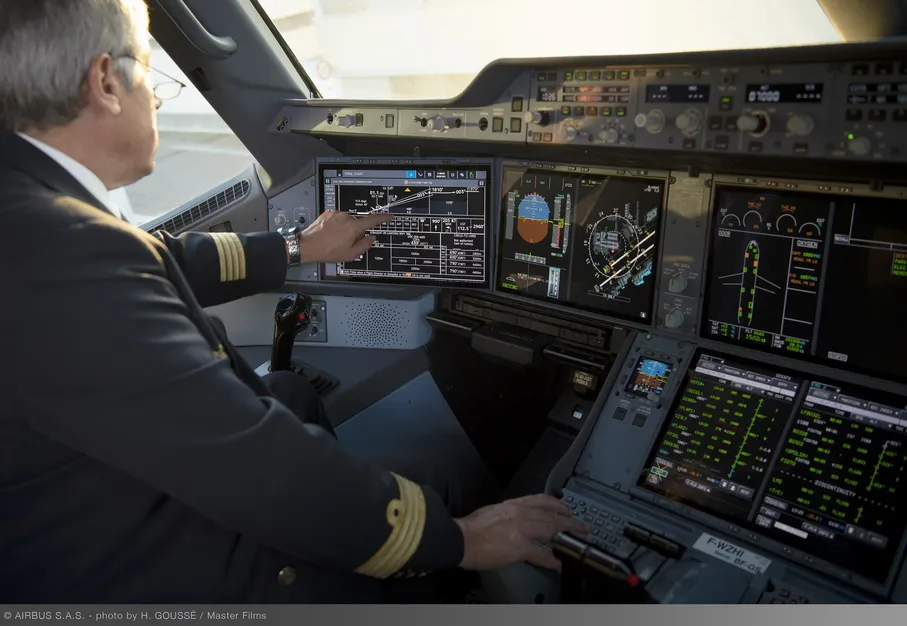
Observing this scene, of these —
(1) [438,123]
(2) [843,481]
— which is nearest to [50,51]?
(1) [438,123]

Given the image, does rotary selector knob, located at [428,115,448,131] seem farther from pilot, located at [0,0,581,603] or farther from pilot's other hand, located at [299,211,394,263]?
pilot, located at [0,0,581,603]

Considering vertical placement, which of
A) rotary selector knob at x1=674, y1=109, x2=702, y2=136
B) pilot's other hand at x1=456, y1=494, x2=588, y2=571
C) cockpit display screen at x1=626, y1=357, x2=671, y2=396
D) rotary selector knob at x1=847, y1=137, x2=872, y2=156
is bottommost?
pilot's other hand at x1=456, y1=494, x2=588, y2=571

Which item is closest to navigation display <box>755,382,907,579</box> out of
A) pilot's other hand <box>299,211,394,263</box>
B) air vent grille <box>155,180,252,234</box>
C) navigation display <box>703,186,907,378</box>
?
navigation display <box>703,186,907,378</box>

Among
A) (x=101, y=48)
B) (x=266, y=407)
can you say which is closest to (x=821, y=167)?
(x=266, y=407)

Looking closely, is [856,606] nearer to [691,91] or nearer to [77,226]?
[691,91]

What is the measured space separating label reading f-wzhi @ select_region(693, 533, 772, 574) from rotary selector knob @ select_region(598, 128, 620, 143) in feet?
3.45

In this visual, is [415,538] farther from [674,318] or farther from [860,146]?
[860,146]

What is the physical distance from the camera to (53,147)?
1351 mm

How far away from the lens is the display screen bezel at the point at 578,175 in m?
2.13

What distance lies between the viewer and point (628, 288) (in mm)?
2246

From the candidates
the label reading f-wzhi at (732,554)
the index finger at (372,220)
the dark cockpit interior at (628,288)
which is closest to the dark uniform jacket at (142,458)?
the dark cockpit interior at (628,288)

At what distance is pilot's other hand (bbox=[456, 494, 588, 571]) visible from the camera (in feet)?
4.84

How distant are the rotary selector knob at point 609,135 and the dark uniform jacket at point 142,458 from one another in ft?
3.54

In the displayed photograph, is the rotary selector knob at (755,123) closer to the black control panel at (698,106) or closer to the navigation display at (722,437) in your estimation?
the black control panel at (698,106)
